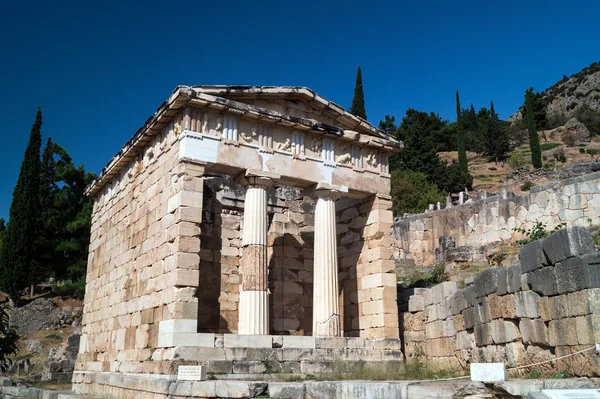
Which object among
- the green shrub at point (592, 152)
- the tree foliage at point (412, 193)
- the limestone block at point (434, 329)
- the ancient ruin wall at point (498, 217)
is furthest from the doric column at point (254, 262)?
the green shrub at point (592, 152)

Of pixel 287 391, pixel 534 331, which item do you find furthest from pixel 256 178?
pixel 534 331

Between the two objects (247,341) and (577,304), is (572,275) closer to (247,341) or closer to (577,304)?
(577,304)

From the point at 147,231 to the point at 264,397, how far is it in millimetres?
7209

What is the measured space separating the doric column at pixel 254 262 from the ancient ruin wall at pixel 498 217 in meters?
14.8

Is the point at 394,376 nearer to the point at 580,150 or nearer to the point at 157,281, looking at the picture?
the point at 157,281

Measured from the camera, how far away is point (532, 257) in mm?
8914

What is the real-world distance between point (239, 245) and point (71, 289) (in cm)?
2438

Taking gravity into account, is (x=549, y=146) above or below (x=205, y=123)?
above

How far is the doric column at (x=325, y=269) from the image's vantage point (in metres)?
14.3

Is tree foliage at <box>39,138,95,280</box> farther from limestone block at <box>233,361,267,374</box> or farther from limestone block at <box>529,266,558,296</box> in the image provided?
limestone block at <box>529,266,558,296</box>

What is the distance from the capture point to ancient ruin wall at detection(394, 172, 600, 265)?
22844 millimetres

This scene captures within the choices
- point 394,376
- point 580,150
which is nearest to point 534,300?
point 394,376

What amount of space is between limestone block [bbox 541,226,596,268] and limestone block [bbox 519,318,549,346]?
1.06 metres

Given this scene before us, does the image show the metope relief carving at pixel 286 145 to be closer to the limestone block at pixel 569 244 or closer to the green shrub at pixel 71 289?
the limestone block at pixel 569 244
